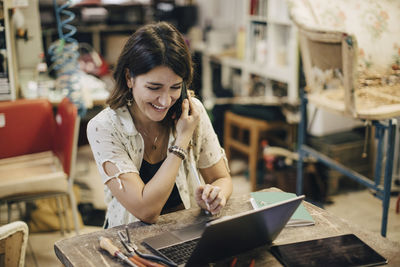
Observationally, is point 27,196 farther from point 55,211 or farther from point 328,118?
point 328,118

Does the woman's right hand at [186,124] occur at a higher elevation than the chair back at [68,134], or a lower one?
higher

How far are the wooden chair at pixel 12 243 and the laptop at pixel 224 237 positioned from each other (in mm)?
431

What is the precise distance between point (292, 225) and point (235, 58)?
3.53 meters

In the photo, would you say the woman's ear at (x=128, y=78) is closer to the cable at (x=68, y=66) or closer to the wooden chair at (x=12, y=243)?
the wooden chair at (x=12, y=243)

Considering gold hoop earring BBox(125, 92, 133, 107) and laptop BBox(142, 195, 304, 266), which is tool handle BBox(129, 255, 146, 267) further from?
gold hoop earring BBox(125, 92, 133, 107)

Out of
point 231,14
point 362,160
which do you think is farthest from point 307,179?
point 231,14

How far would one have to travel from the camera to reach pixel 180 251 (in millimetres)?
1118

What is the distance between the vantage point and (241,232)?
1022 mm

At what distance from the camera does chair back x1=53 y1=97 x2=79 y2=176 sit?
7.52 ft

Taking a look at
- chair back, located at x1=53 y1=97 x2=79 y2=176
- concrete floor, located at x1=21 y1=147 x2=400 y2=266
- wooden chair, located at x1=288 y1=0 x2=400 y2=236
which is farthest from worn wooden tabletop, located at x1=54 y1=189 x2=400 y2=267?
concrete floor, located at x1=21 y1=147 x2=400 y2=266

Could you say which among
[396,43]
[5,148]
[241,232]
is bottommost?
[5,148]

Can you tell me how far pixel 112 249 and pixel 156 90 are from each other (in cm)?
53

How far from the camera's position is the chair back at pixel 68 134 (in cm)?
229

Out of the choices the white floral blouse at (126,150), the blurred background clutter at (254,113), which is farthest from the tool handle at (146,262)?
the blurred background clutter at (254,113)
